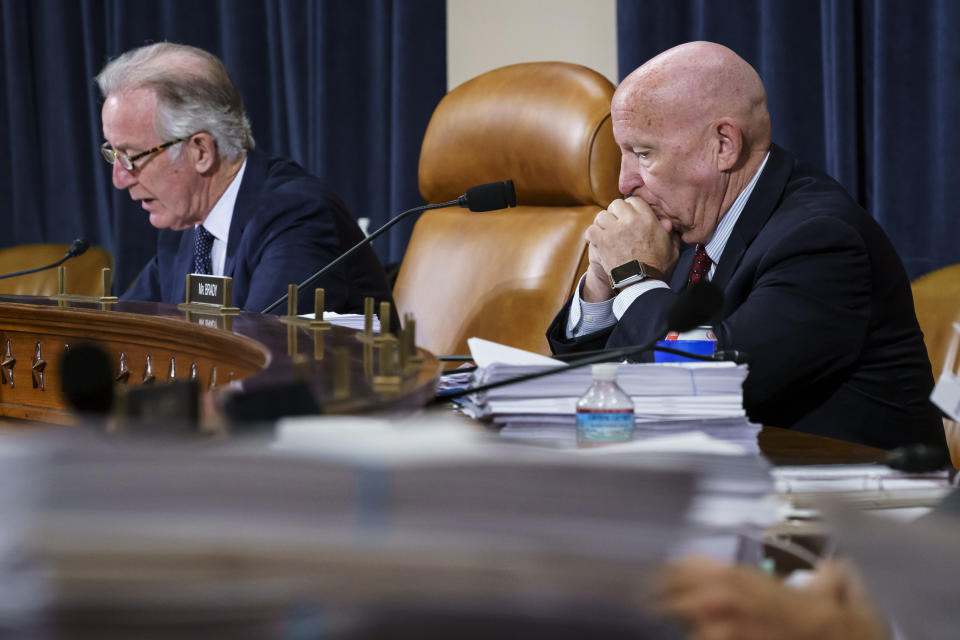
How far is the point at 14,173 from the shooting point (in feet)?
13.1

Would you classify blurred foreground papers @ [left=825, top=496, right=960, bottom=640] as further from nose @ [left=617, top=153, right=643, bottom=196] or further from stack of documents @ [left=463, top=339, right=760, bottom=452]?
nose @ [left=617, top=153, right=643, bottom=196]

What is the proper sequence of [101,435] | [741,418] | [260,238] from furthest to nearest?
[260,238], [741,418], [101,435]

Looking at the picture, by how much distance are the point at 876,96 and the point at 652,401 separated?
5.88 feet

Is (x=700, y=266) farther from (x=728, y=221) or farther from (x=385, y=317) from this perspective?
(x=385, y=317)

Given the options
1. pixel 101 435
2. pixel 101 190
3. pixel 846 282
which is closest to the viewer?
pixel 101 435

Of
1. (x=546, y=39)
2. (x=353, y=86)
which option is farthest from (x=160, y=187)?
(x=546, y=39)

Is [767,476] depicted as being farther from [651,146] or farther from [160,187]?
[160,187]

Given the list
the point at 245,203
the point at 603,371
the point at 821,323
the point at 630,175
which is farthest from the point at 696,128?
the point at 245,203

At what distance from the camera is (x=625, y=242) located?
174 centimetres

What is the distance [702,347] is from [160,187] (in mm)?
1704

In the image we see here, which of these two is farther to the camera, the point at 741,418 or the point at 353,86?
the point at 353,86

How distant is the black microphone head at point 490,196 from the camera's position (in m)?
1.75

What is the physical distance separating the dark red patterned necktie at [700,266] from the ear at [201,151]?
1.28m

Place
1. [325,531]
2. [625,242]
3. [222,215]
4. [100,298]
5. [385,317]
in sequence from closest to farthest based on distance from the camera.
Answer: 1. [325,531]
2. [385,317]
3. [625,242]
4. [100,298]
5. [222,215]
